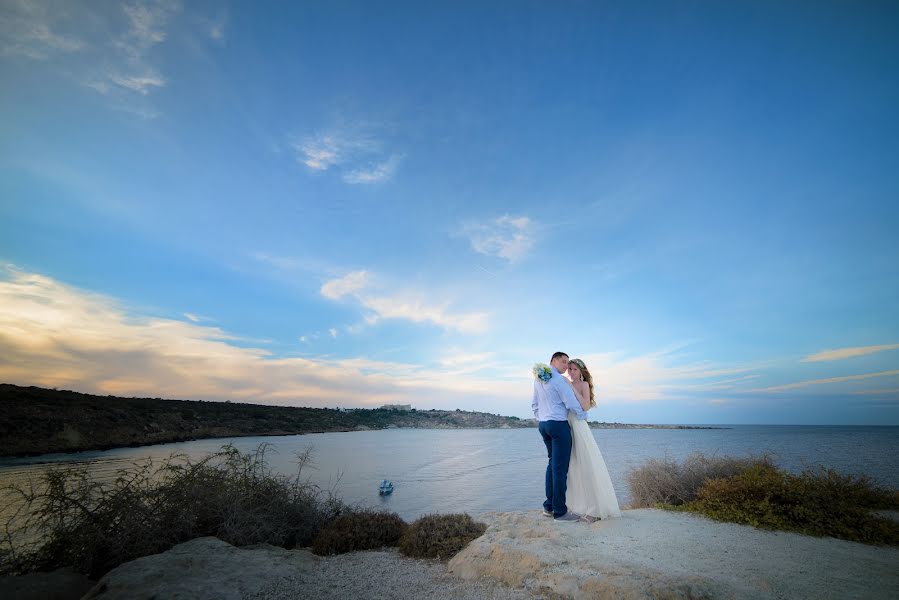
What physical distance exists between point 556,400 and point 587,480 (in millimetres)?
1675

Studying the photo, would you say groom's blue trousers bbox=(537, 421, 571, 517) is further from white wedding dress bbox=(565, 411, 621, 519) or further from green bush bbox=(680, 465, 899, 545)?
green bush bbox=(680, 465, 899, 545)

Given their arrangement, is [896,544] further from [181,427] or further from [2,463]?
[181,427]

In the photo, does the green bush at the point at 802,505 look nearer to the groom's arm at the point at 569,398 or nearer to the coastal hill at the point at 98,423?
the groom's arm at the point at 569,398

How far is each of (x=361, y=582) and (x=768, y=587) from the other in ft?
16.1

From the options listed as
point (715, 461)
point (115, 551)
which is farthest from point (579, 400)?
point (115, 551)

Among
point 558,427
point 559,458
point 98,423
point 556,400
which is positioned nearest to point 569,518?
point 559,458

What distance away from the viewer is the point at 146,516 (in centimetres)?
654

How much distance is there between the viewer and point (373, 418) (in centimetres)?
13238

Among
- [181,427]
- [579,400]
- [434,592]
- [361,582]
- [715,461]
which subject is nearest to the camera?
[434,592]

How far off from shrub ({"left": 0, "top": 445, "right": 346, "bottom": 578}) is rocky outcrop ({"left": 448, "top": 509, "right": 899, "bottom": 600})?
4336mm

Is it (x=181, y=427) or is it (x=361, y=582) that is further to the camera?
(x=181, y=427)

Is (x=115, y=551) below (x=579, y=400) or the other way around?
below

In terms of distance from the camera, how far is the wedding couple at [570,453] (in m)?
7.59

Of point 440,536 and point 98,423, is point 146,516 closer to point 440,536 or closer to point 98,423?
point 440,536
